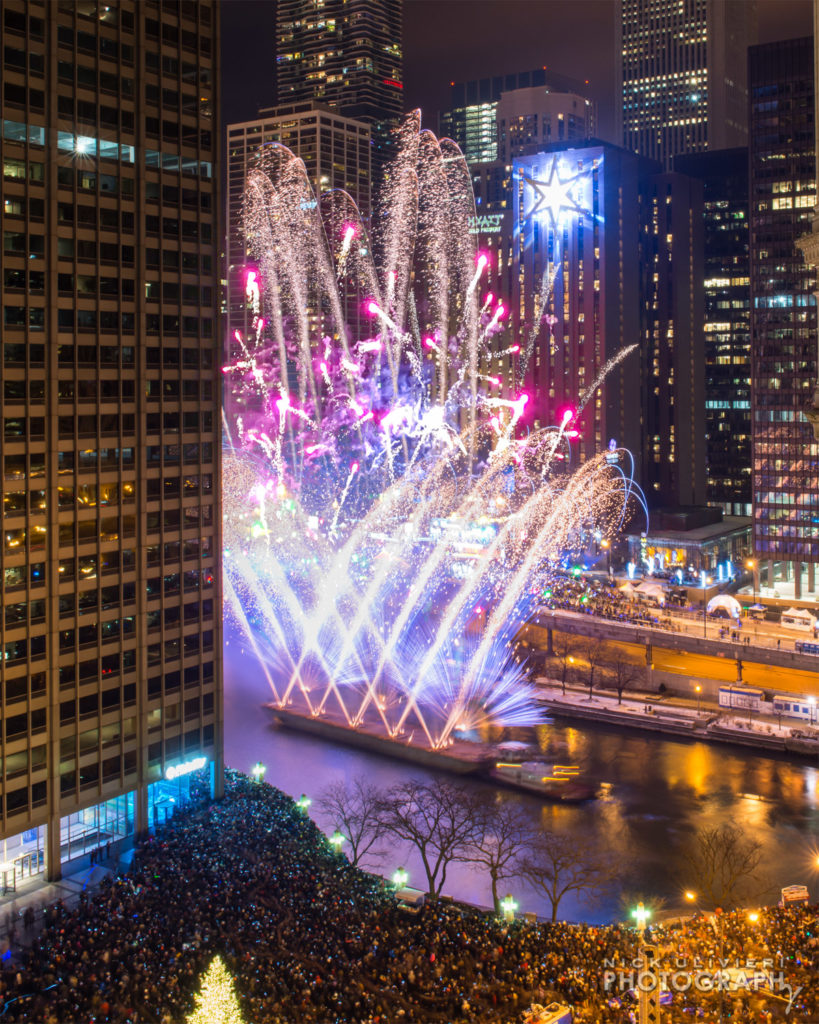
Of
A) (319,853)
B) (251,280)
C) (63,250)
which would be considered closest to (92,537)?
(63,250)

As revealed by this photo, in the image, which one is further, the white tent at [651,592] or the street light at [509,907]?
the white tent at [651,592]

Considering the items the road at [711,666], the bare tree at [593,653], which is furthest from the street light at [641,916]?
the road at [711,666]

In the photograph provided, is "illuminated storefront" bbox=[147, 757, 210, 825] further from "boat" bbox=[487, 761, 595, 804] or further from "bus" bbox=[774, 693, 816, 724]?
"bus" bbox=[774, 693, 816, 724]

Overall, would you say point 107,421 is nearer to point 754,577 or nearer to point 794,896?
point 794,896

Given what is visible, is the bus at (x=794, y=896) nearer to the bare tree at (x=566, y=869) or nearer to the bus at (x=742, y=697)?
the bare tree at (x=566, y=869)

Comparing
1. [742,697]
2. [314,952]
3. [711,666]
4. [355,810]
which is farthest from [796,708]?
[314,952]

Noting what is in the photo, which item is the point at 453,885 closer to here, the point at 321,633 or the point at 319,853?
the point at 319,853

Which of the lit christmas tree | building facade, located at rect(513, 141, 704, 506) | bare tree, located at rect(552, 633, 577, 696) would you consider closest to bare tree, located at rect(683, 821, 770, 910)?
the lit christmas tree
